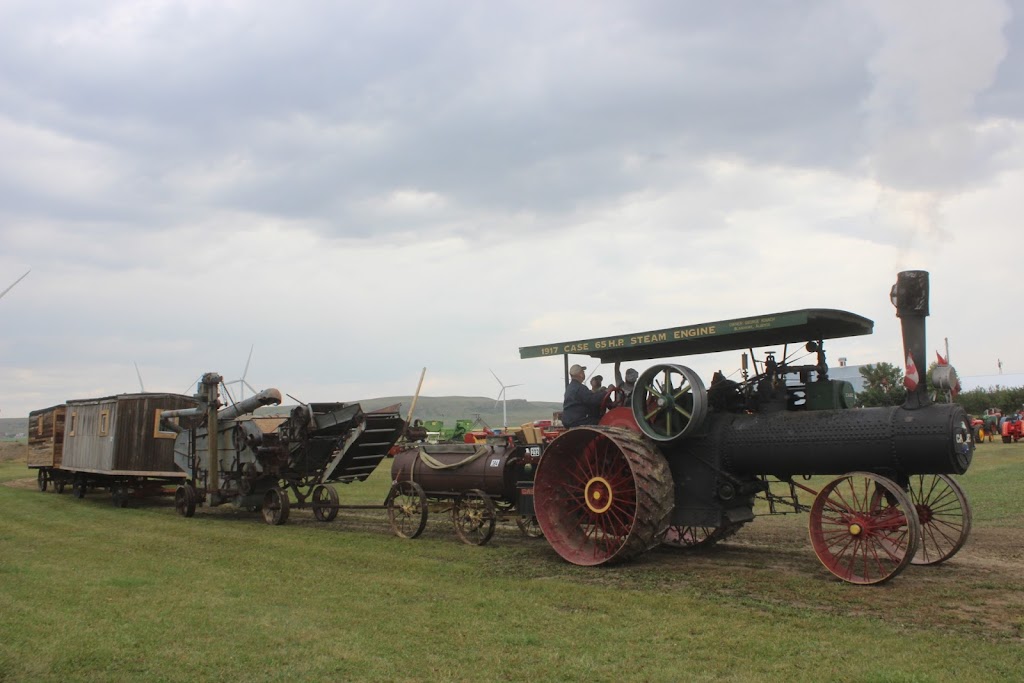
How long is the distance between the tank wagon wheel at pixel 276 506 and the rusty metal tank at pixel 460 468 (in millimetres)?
2897

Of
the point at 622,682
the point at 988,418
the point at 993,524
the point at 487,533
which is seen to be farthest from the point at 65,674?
the point at 988,418

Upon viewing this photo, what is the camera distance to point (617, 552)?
9.38 meters

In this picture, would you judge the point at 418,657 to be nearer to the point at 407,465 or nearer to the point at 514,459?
the point at 514,459

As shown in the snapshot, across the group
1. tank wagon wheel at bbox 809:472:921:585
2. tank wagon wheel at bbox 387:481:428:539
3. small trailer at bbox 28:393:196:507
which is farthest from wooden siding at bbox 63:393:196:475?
tank wagon wheel at bbox 809:472:921:585

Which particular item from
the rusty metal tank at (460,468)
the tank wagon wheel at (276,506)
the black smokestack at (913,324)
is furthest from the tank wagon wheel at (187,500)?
the black smokestack at (913,324)

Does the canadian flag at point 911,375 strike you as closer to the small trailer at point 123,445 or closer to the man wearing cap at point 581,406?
the man wearing cap at point 581,406

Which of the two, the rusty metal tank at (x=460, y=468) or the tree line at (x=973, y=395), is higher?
the tree line at (x=973, y=395)

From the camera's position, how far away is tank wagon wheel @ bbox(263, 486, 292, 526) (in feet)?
49.4

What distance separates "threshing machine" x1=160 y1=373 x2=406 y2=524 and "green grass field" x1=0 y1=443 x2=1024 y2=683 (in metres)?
3.32

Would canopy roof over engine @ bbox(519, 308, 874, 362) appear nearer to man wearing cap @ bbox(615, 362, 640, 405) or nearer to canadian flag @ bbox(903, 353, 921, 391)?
man wearing cap @ bbox(615, 362, 640, 405)

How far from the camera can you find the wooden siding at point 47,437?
926 inches

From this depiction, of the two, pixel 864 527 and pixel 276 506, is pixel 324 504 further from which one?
pixel 864 527

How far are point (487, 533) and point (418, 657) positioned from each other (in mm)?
5706

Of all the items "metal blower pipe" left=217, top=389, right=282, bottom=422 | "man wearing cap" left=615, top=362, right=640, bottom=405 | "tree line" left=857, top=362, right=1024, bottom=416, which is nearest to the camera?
"man wearing cap" left=615, top=362, right=640, bottom=405
